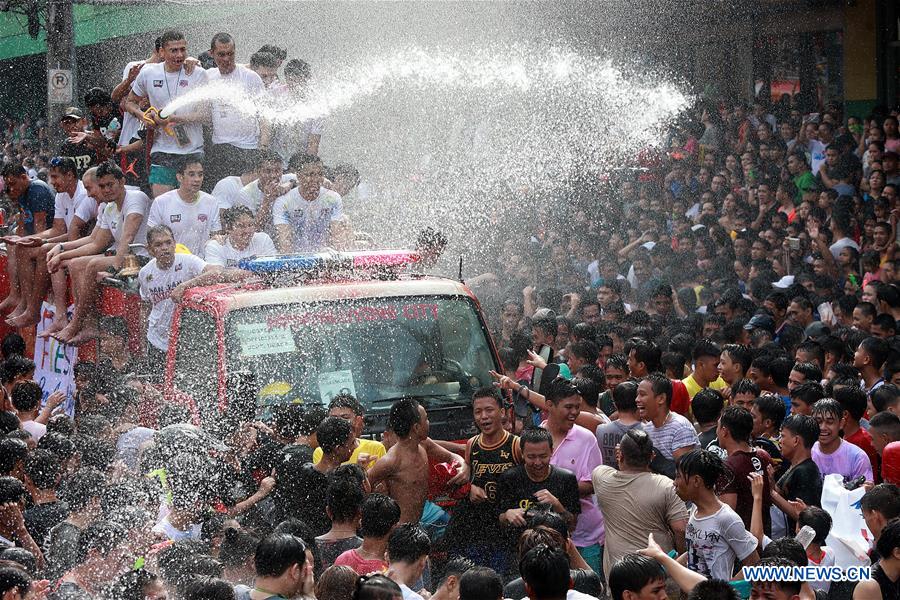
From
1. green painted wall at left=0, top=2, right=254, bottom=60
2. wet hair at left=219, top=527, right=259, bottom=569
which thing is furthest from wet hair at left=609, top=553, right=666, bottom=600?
green painted wall at left=0, top=2, right=254, bottom=60

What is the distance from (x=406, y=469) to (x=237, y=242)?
3.49 metres

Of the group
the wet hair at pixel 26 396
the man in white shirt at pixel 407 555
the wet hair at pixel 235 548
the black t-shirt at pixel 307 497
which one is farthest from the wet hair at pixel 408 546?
the wet hair at pixel 26 396

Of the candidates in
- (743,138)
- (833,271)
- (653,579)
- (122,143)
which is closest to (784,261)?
(833,271)

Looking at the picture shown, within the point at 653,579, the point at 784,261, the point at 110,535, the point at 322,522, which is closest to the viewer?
the point at 653,579

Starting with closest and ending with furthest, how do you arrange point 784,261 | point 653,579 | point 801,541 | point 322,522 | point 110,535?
point 653,579 < point 801,541 < point 110,535 < point 322,522 < point 784,261

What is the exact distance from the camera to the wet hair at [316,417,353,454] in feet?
Result: 21.2

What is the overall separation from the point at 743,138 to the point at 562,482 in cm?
1048

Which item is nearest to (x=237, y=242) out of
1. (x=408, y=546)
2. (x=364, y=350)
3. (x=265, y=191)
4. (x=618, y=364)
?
(x=265, y=191)

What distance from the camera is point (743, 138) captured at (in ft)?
52.1

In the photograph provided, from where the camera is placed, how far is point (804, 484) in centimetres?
639

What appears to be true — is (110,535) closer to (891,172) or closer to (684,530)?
(684,530)

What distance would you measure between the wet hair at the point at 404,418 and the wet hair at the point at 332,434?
0.98 feet

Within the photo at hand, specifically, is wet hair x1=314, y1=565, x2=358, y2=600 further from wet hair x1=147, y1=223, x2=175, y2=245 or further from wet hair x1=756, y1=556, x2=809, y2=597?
wet hair x1=147, y1=223, x2=175, y2=245

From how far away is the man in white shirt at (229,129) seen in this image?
11008 mm
